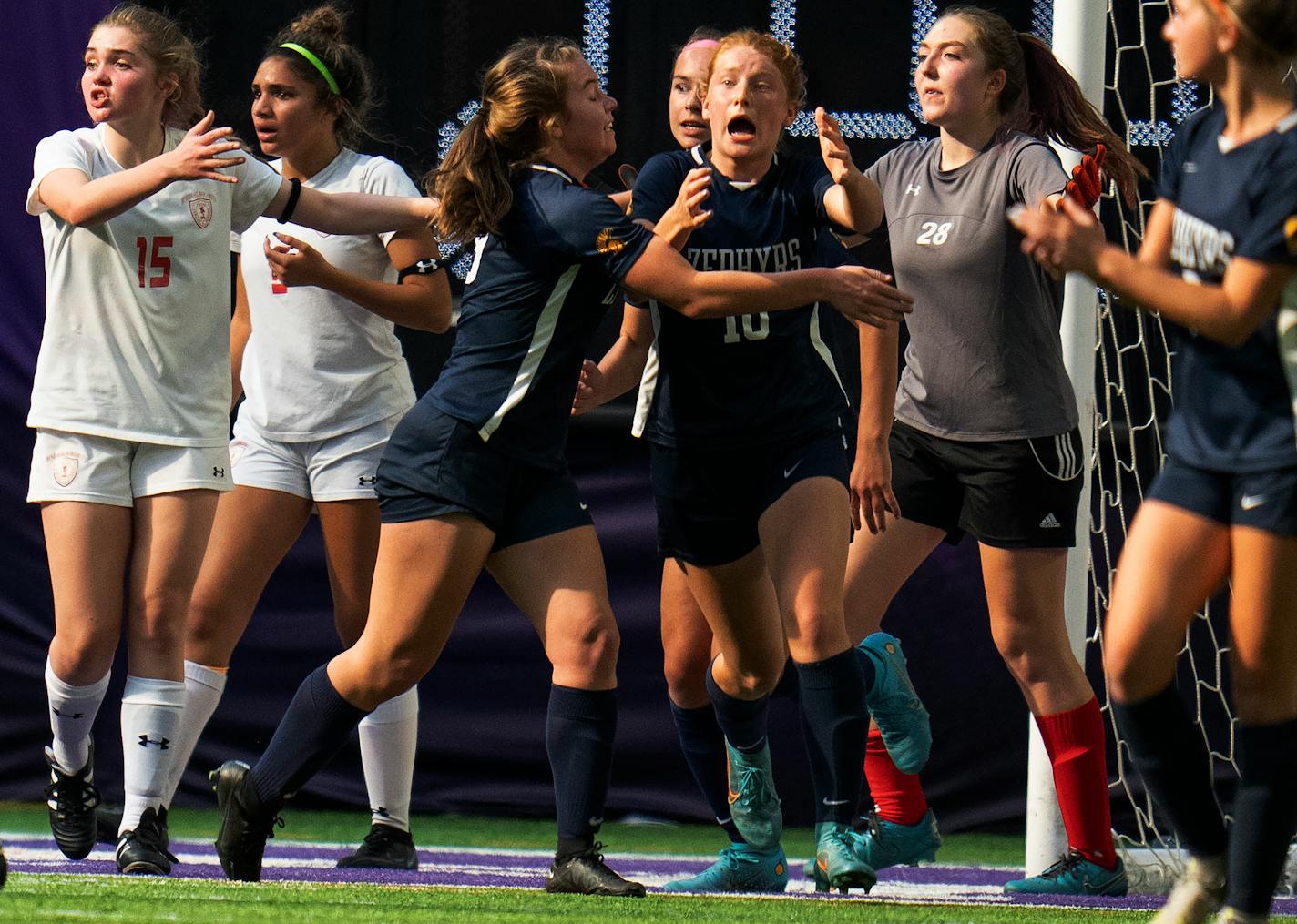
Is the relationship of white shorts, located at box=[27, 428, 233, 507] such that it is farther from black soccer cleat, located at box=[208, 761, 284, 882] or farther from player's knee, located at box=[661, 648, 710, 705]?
player's knee, located at box=[661, 648, 710, 705]

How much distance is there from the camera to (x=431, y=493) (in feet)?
13.0

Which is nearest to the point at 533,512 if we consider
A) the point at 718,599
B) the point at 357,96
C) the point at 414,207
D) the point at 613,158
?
the point at 718,599

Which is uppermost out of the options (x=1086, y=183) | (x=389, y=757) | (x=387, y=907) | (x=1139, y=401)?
(x=1086, y=183)

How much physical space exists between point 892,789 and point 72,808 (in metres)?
1.97

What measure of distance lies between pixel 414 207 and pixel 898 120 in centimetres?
213

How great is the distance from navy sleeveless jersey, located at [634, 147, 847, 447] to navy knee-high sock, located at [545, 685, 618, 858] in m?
0.72

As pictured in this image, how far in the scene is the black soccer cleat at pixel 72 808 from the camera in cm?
457

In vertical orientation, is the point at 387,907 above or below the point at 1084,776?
above

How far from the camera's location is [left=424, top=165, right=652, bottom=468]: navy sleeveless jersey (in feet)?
13.1

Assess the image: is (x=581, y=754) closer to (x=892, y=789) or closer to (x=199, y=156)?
(x=892, y=789)

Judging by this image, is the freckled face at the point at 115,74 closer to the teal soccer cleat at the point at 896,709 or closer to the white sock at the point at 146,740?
the white sock at the point at 146,740

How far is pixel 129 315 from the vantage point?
177 inches

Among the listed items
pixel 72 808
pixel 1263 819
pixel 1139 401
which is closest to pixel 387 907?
pixel 72 808

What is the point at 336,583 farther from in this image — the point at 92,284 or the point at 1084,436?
the point at 1084,436
